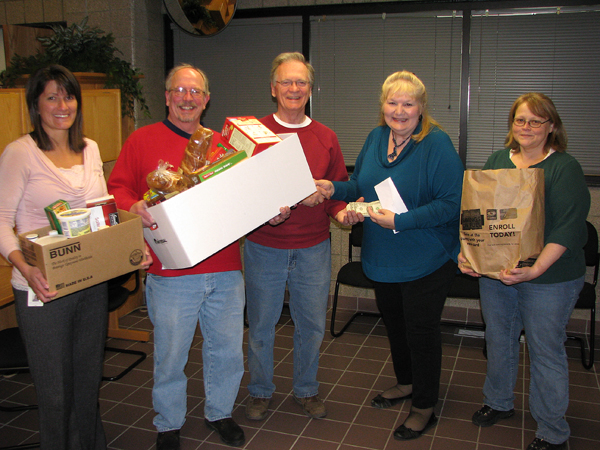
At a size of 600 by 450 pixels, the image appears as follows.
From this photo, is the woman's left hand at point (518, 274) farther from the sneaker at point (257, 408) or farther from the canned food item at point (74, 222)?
the canned food item at point (74, 222)

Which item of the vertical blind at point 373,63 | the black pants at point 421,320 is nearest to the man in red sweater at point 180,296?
the black pants at point 421,320

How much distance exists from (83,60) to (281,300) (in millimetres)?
2147

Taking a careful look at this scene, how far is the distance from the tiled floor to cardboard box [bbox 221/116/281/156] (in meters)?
1.30

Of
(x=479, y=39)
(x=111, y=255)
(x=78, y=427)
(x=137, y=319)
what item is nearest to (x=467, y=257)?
(x=111, y=255)

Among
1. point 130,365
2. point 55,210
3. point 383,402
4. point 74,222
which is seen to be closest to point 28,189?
point 55,210

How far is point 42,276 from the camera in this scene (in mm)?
1636

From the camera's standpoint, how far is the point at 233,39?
13.2ft

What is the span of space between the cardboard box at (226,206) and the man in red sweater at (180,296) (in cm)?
20

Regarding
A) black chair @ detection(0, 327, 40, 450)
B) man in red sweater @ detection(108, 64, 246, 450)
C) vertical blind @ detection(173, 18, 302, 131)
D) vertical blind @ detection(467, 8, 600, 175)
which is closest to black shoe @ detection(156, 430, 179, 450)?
man in red sweater @ detection(108, 64, 246, 450)

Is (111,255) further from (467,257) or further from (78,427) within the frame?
(467,257)

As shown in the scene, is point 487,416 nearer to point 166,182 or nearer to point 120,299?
point 166,182

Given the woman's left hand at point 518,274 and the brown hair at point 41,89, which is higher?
the brown hair at point 41,89

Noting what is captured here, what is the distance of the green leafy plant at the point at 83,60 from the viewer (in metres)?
3.14

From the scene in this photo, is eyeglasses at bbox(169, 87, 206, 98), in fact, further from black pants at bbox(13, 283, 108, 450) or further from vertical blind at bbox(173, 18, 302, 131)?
vertical blind at bbox(173, 18, 302, 131)
